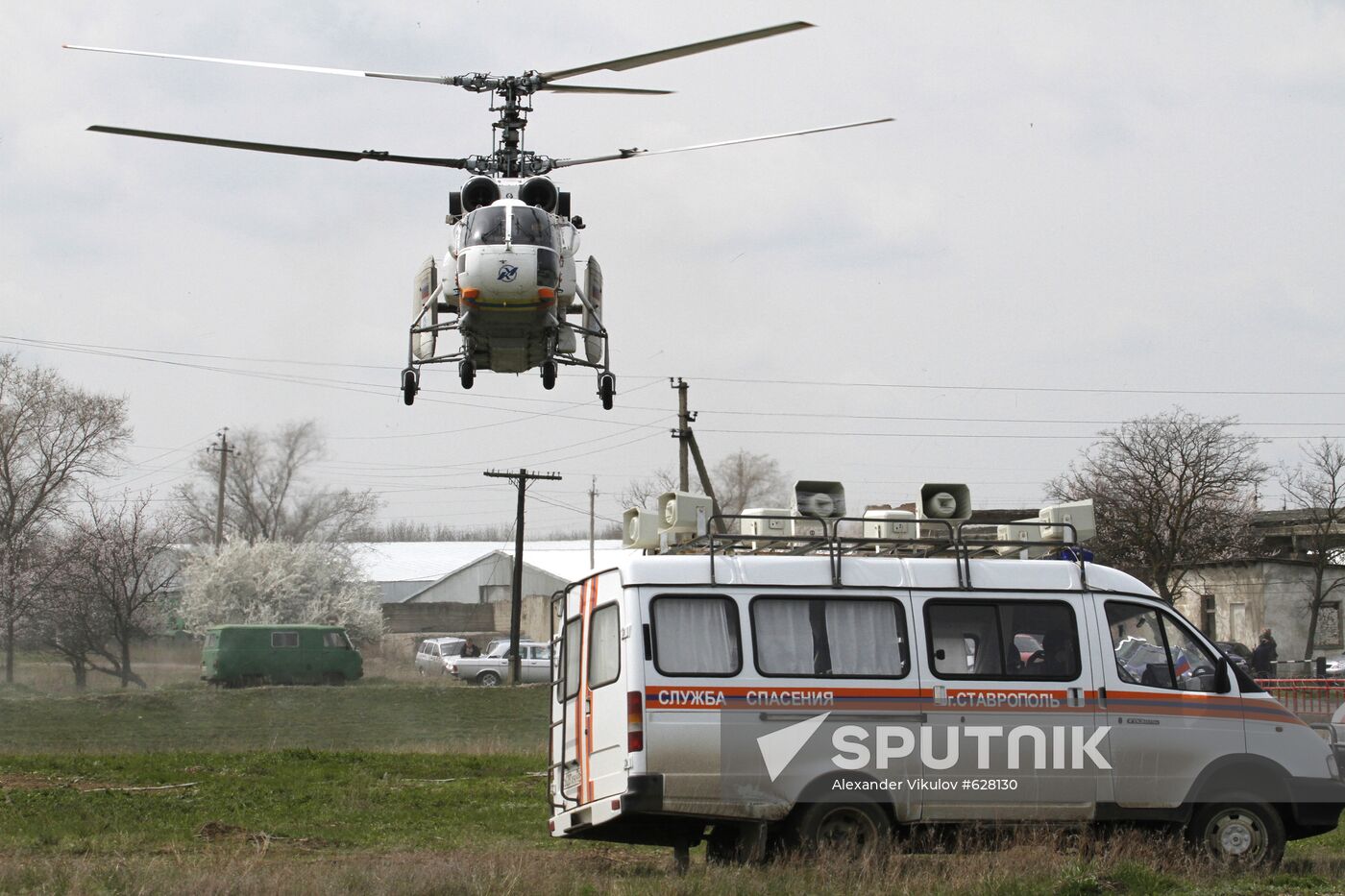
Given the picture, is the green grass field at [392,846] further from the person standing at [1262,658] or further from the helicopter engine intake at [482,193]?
the person standing at [1262,658]

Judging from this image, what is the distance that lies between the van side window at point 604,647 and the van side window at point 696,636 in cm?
33

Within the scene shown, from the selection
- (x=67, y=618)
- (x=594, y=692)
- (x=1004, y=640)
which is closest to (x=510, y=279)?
(x=594, y=692)

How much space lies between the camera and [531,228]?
1953cm

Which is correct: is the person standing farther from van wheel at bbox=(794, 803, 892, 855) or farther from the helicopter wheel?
van wheel at bbox=(794, 803, 892, 855)

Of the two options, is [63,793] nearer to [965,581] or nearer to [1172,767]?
[965,581]

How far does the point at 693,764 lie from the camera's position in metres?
10.5

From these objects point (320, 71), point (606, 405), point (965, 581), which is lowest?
point (965, 581)

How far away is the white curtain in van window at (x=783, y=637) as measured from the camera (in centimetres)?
1094

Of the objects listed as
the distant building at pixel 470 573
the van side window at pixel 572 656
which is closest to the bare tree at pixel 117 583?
the distant building at pixel 470 573

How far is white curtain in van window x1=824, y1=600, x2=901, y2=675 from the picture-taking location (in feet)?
36.3

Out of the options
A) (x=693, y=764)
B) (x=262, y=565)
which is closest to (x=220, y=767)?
(x=693, y=764)

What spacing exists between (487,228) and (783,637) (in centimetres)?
996

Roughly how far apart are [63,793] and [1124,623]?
11.9 m

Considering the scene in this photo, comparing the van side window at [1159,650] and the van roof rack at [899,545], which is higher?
→ the van roof rack at [899,545]
